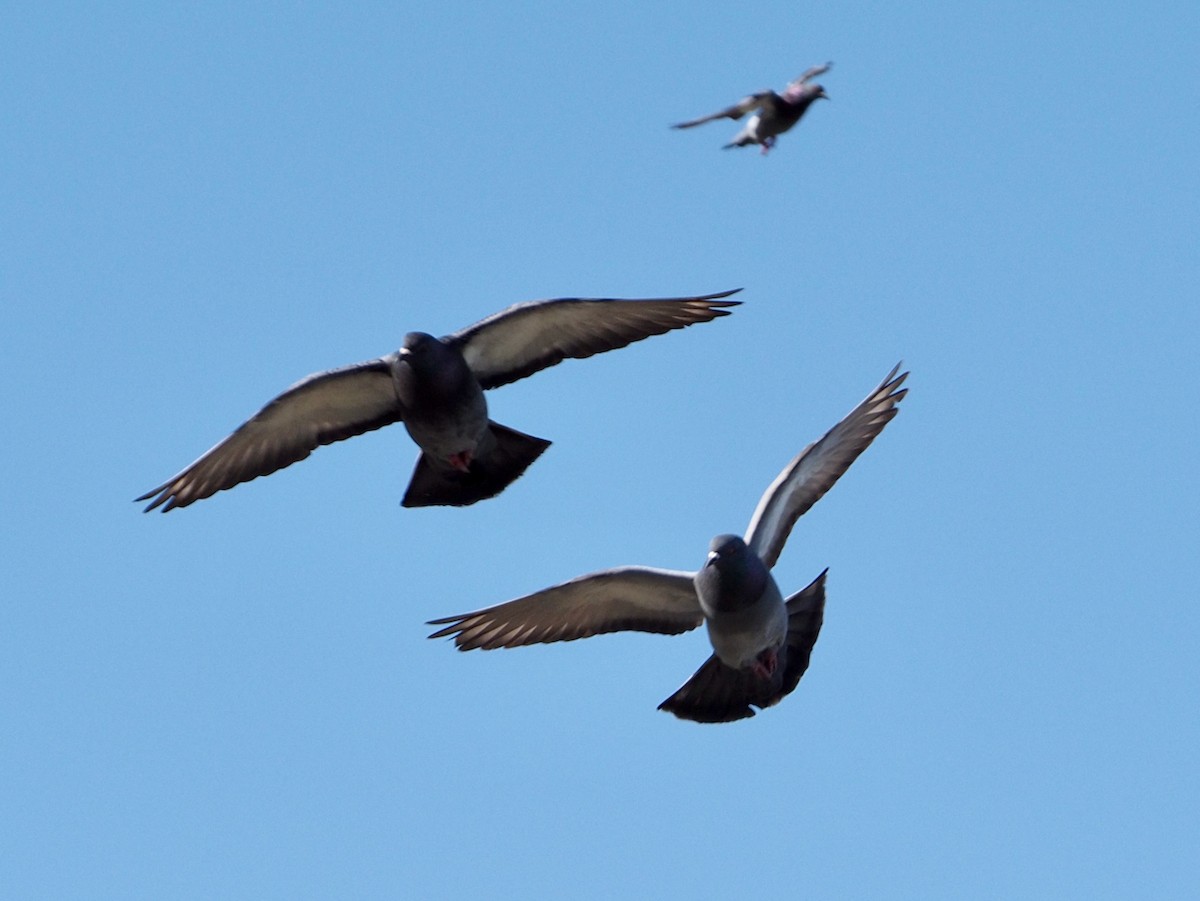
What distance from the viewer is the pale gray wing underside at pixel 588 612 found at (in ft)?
48.7

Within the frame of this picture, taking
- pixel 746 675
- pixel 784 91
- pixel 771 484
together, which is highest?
pixel 784 91

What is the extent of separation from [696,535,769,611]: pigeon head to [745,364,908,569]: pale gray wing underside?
2.50 ft

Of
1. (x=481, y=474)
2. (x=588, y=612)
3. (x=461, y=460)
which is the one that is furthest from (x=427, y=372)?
(x=588, y=612)

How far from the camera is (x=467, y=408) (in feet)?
49.2

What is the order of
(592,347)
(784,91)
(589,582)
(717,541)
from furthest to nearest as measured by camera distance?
(784,91)
(592,347)
(589,582)
(717,541)

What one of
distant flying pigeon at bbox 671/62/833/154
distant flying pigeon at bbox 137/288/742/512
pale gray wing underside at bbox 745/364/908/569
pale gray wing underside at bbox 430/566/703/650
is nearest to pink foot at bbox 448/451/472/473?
distant flying pigeon at bbox 137/288/742/512

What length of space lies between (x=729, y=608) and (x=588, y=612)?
5.70 feet

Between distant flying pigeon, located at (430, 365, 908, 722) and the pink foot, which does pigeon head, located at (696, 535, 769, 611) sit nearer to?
distant flying pigeon, located at (430, 365, 908, 722)

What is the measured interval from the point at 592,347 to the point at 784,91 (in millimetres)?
3728

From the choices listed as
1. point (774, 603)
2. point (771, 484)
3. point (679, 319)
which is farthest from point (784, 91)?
point (774, 603)

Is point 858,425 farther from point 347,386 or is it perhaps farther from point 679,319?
point 347,386

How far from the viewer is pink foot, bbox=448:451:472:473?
50.0ft

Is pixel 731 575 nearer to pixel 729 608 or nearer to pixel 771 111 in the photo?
pixel 729 608

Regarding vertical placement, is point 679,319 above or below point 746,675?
above
